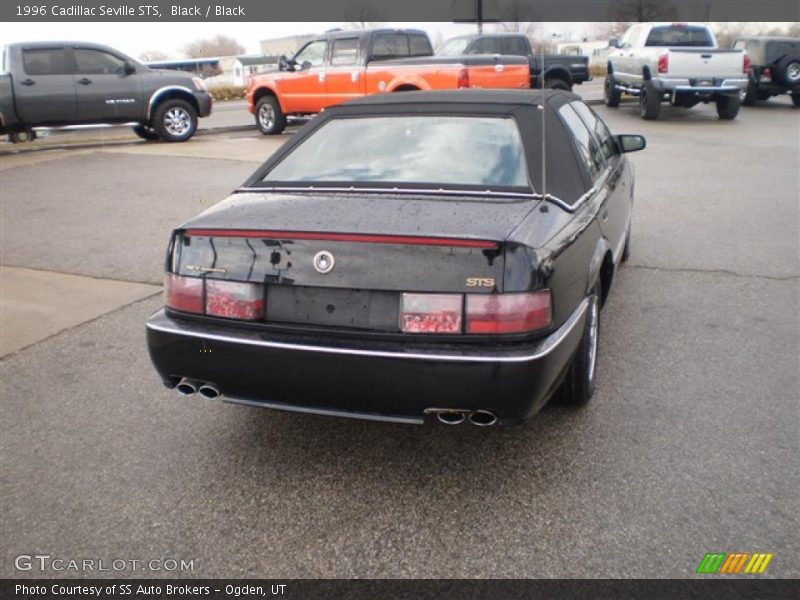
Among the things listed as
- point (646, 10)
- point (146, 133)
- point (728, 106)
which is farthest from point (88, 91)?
point (646, 10)

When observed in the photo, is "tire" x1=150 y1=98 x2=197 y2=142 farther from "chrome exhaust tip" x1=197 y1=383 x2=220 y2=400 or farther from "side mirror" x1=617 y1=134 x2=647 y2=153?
"chrome exhaust tip" x1=197 y1=383 x2=220 y2=400

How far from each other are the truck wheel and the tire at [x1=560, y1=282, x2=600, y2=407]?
13777mm

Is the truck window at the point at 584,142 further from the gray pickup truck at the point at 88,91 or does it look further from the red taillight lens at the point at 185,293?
the gray pickup truck at the point at 88,91

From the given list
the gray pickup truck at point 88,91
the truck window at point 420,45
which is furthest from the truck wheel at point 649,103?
the gray pickup truck at point 88,91

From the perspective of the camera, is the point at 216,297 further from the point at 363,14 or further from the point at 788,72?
the point at 788,72

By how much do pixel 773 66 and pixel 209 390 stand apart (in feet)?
64.8

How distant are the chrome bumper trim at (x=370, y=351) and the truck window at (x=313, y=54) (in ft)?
42.3

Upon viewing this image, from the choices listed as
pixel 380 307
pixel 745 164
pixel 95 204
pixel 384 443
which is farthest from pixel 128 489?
pixel 745 164

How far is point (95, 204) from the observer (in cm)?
902

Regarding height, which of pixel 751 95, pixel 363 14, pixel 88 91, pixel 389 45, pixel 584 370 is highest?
pixel 363 14

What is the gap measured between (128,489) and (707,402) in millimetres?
2733

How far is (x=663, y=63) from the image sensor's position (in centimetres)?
1555

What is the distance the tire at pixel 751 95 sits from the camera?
1942 cm

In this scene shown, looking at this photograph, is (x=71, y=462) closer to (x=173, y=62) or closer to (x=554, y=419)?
(x=554, y=419)
